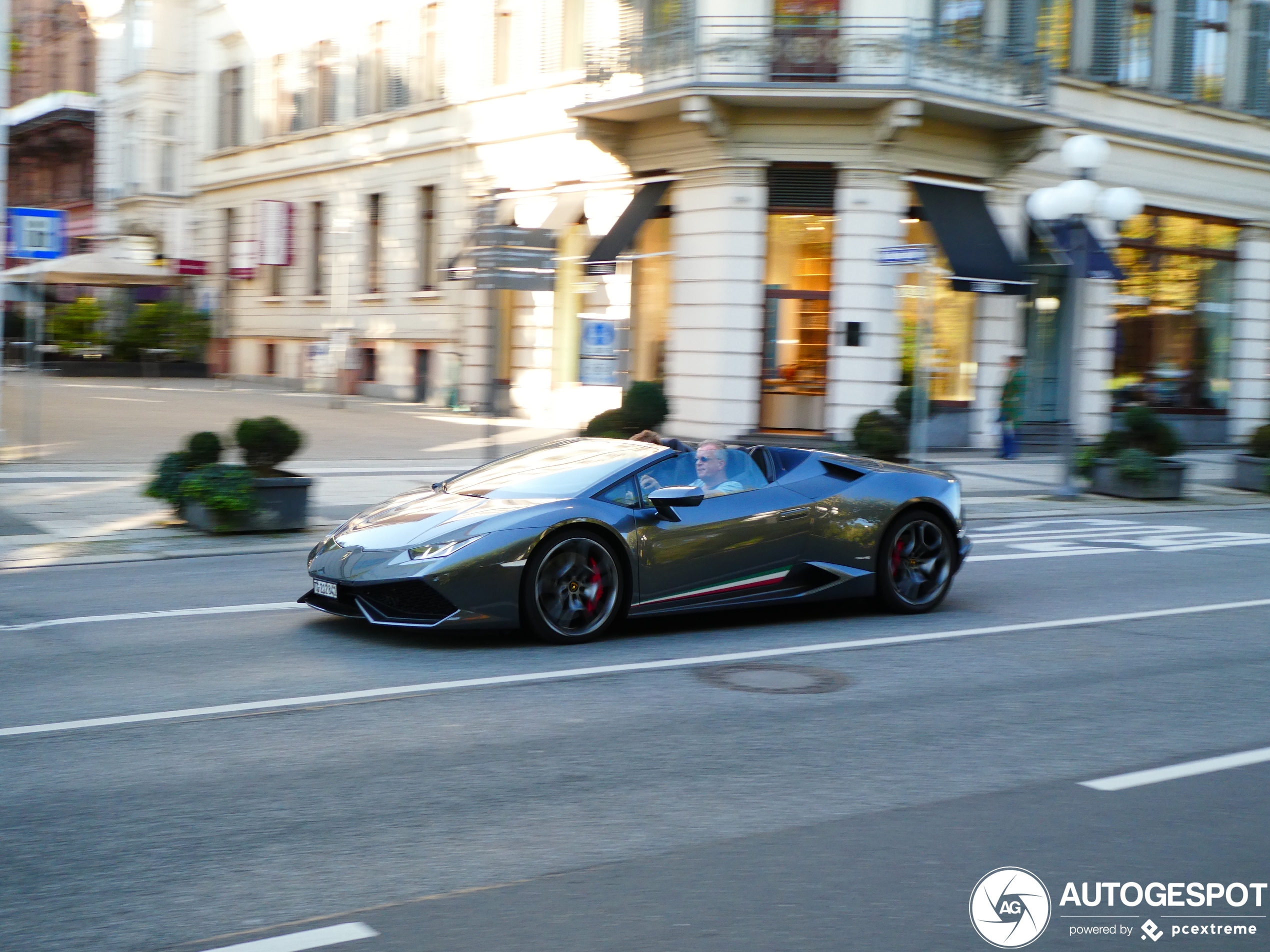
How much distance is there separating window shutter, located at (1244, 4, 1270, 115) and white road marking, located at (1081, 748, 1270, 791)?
2679cm

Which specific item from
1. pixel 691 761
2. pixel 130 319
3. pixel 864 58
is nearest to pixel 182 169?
pixel 130 319

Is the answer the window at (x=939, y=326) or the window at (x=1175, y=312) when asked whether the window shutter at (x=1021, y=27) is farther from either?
the window at (x=1175, y=312)

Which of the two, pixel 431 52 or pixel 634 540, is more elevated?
pixel 431 52

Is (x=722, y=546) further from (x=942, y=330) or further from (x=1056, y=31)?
(x=1056, y=31)

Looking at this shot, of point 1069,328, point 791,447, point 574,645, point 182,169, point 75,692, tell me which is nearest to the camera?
point 75,692

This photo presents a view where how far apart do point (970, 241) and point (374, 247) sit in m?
16.8

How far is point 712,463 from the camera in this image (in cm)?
894

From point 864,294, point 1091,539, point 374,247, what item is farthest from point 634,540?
point 374,247

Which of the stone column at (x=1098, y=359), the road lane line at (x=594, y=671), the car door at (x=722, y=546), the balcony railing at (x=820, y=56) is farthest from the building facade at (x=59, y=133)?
the road lane line at (x=594, y=671)

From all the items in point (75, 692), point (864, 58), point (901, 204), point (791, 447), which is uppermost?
point (864, 58)

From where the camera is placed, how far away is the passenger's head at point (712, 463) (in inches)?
348

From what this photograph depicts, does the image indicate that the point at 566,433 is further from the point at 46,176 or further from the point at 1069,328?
the point at 46,176

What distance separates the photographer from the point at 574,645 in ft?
26.9

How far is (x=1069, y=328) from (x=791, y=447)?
1937cm
